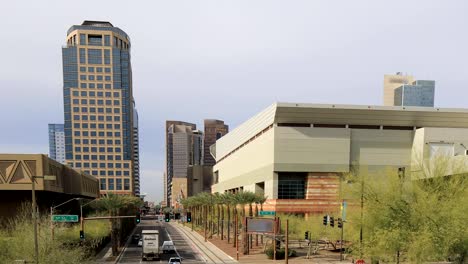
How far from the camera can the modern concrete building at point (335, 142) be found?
6888 centimetres

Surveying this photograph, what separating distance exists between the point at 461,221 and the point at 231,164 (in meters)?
92.0

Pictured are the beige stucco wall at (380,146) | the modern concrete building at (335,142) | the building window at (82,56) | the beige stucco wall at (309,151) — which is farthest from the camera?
the building window at (82,56)

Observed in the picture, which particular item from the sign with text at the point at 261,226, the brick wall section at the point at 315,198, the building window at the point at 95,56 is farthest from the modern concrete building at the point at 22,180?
the building window at the point at 95,56

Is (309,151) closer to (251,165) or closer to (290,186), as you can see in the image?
(290,186)

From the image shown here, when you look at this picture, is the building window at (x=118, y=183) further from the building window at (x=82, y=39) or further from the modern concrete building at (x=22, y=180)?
Result: the modern concrete building at (x=22, y=180)

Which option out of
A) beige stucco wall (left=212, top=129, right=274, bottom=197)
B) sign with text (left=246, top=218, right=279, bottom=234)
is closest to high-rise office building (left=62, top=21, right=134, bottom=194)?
beige stucco wall (left=212, top=129, right=274, bottom=197)

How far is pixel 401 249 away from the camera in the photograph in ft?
90.2

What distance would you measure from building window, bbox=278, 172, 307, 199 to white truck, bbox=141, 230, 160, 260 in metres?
33.5

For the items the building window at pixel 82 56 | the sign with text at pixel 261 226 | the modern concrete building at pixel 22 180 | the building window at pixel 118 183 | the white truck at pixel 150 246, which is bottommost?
the building window at pixel 118 183

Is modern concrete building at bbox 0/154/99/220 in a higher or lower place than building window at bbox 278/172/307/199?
higher

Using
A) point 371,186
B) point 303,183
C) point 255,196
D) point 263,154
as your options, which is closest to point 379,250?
point 371,186

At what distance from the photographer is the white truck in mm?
44031

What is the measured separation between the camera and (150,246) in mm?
44094

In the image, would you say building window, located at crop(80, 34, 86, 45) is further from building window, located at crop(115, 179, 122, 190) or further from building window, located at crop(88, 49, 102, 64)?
building window, located at crop(115, 179, 122, 190)
